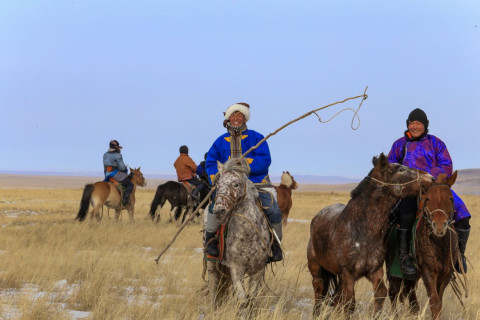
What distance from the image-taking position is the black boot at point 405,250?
217 inches

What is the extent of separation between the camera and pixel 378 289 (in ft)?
16.8

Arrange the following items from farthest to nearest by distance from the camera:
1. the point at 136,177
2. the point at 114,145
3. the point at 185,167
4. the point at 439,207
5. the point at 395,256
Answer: the point at 136,177, the point at 185,167, the point at 114,145, the point at 395,256, the point at 439,207

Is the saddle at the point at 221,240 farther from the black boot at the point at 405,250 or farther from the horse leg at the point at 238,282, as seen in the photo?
the black boot at the point at 405,250

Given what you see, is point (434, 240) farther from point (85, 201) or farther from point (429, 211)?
point (85, 201)

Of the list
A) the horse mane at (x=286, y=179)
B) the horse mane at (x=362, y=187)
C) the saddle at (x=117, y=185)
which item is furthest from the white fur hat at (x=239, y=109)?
the horse mane at (x=286, y=179)

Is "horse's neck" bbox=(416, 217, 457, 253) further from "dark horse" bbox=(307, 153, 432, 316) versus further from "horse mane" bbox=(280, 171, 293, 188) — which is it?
"horse mane" bbox=(280, 171, 293, 188)

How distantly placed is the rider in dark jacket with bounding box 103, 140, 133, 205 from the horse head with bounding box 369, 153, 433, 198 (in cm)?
1133

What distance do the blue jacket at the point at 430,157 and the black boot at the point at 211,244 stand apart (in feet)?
7.48

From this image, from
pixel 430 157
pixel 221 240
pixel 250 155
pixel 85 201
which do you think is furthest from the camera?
pixel 85 201

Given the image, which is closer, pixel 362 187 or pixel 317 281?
pixel 362 187

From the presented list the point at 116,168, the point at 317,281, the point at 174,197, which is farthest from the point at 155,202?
the point at 317,281

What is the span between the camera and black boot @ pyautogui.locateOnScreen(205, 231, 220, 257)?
18.3ft

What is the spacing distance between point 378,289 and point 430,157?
65.2 inches

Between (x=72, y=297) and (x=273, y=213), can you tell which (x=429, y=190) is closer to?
(x=273, y=213)
